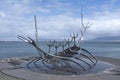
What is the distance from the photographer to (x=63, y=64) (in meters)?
22.4

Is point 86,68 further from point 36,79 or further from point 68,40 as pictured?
point 36,79

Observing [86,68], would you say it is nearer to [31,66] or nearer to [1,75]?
[31,66]

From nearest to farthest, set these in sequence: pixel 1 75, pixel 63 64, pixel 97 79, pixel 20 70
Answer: pixel 97 79 → pixel 1 75 → pixel 20 70 → pixel 63 64

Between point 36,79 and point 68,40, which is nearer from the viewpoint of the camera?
point 36,79

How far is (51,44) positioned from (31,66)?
9.25 feet

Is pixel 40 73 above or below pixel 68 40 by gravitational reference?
below

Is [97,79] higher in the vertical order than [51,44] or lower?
lower

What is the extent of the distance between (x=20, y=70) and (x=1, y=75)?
2101 mm

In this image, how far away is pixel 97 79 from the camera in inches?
679

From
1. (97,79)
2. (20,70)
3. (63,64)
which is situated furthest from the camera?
(63,64)

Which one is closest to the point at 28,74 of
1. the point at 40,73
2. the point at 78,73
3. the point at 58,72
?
the point at 40,73

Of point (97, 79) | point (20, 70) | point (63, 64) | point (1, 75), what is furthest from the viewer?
point (63, 64)

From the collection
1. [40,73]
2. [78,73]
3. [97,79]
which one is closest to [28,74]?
[40,73]

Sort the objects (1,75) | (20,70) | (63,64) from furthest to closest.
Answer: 1. (63,64)
2. (20,70)
3. (1,75)
